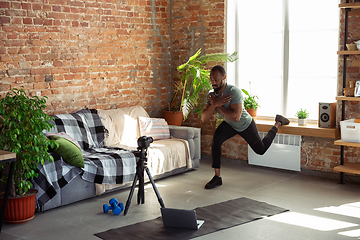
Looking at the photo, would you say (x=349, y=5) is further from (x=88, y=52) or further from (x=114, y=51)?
(x=88, y=52)

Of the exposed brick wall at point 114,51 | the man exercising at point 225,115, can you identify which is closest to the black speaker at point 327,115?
the exposed brick wall at point 114,51

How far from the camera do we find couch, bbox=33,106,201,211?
4.22m

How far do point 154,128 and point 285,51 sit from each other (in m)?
2.19

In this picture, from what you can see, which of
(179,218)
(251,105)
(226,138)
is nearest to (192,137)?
(226,138)

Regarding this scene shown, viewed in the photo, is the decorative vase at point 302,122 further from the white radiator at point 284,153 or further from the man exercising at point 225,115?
the man exercising at point 225,115

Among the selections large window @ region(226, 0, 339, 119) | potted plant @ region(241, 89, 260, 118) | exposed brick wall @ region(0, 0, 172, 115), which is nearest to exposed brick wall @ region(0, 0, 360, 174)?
exposed brick wall @ region(0, 0, 172, 115)

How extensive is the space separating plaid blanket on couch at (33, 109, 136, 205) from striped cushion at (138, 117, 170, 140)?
63cm

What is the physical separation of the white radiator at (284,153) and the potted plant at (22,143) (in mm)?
3137

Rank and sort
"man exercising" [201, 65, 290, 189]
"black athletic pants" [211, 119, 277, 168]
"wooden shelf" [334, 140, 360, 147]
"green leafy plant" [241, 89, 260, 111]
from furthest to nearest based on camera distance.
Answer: "green leafy plant" [241, 89, 260, 111] < "black athletic pants" [211, 119, 277, 168] < "man exercising" [201, 65, 290, 189] < "wooden shelf" [334, 140, 360, 147]

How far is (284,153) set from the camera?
223 inches

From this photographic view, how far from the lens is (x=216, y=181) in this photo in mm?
5023

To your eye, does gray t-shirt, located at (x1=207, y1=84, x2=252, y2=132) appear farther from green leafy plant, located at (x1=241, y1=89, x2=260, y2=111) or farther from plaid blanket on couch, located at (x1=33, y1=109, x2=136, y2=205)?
plaid blanket on couch, located at (x1=33, y1=109, x2=136, y2=205)

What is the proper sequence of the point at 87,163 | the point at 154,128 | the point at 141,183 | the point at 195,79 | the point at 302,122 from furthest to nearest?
1. the point at 195,79
2. the point at 154,128
3. the point at 302,122
4. the point at 87,163
5. the point at 141,183

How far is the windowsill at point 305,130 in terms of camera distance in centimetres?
518
